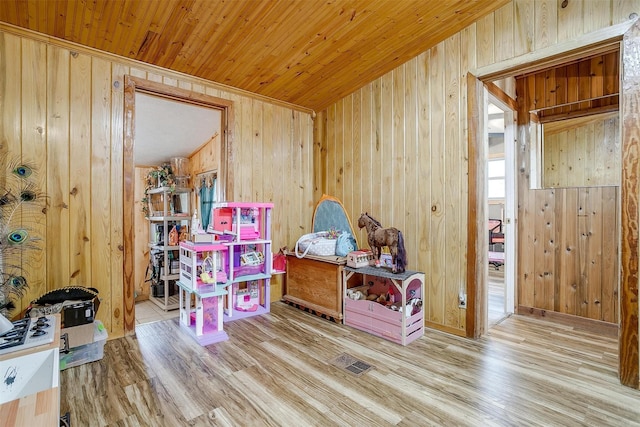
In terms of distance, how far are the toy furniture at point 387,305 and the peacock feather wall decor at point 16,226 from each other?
7.95ft

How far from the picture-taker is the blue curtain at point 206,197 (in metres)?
4.58

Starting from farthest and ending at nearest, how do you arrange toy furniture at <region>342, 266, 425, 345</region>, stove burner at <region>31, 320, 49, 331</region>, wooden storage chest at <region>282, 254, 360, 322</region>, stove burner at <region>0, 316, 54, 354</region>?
wooden storage chest at <region>282, 254, 360, 322</region>
toy furniture at <region>342, 266, 425, 345</region>
stove burner at <region>31, 320, 49, 331</region>
stove burner at <region>0, 316, 54, 354</region>

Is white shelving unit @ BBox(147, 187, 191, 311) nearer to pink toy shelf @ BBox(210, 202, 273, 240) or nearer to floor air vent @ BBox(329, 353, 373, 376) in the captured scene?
pink toy shelf @ BBox(210, 202, 273, 240)

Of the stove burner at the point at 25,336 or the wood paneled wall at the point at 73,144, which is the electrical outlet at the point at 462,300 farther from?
the wood paneled wall at the point at 73,144

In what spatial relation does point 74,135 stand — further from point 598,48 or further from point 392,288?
point 598,48

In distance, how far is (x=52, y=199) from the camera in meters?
2.31

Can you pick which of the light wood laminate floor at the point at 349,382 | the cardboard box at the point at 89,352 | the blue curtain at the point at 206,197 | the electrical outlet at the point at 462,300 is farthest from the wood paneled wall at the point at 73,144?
the electrical outlet at the point at 462,300

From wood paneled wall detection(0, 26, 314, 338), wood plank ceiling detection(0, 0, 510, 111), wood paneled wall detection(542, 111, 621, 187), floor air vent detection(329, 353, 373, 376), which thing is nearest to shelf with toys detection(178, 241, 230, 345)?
wood paneled wall detection(0, 26, 314, 338)

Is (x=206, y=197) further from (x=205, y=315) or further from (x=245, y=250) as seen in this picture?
(x=205, y=315)

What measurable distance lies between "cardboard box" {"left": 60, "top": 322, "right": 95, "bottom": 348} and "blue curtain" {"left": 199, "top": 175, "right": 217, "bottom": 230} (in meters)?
2.59

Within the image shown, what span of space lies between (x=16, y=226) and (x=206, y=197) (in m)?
2.60

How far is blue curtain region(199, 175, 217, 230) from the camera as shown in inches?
180

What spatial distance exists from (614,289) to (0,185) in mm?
Answer: 4901

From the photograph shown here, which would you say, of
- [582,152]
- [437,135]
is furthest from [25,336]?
[582,152]
